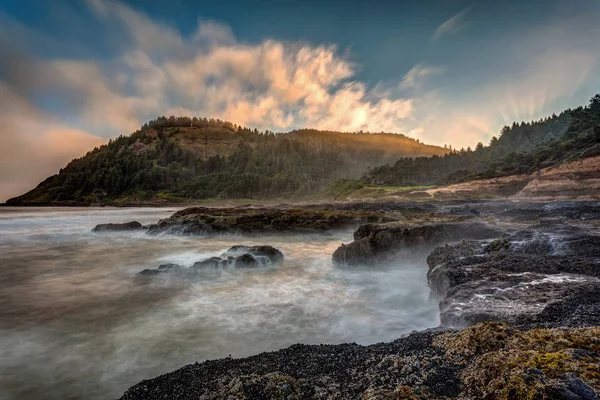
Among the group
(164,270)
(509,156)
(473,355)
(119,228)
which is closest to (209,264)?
(164,270)

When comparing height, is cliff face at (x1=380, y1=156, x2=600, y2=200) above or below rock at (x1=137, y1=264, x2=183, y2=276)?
above

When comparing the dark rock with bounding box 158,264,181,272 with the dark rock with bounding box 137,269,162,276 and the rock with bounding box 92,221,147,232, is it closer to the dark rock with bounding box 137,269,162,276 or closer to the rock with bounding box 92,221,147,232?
the dark rock with bounding box 137,269,162,276

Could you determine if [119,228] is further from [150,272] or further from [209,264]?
[209,264]

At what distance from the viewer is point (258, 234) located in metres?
26.6

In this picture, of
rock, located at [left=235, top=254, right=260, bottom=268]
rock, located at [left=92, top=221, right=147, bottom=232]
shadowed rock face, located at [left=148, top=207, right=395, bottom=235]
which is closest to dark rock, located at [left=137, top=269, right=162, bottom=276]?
rock, located at [left=235, top=254, right=260, bottom=268]

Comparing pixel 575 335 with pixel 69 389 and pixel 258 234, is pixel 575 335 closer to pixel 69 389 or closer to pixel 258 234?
pixel 69 389

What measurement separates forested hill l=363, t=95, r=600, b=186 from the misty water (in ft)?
128

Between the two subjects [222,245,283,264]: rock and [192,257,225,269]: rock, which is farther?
[222,245,283,264]: rock

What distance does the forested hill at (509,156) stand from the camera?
46.0 m

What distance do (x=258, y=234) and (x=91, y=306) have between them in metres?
16.6

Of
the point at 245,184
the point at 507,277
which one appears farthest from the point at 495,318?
the point at 245,184

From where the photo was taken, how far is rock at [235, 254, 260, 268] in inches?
569

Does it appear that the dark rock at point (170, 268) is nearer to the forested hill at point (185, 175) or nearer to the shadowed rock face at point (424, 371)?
the shadowed rock face at point (424, 371)

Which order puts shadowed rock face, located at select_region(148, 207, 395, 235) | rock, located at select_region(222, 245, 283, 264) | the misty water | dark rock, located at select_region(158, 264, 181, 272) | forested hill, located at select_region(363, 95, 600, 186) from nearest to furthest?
the misty water → dark rock, located at select_region(158, 264, 181, 272) → rock, located at select_region(222, 245, 283, 264) → shadowed rock face, located at select_region(148, 207, 395, 235) → forested hill, located at select_region(363, 95, 600, 186)
